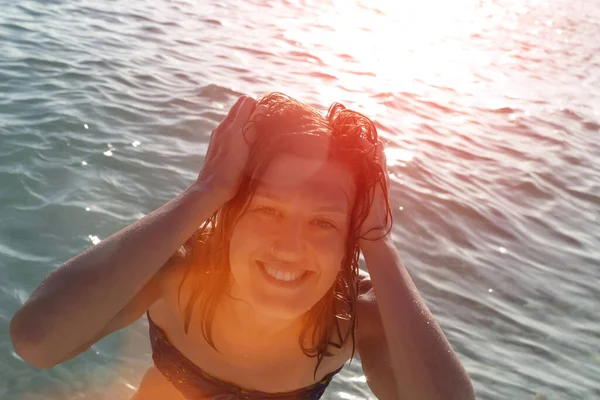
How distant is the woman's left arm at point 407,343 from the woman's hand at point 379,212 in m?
0.03

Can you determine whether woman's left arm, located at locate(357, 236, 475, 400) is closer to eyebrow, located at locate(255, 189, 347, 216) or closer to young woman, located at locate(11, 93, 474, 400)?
young woman, located at locate(11, 93, 474, 400)

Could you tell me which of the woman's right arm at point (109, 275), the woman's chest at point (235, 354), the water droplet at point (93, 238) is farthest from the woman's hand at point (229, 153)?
the water droplet at point (93, 238)

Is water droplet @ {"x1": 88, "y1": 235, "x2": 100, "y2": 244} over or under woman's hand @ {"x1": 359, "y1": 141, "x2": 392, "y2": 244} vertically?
under

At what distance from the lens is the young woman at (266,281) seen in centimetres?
252

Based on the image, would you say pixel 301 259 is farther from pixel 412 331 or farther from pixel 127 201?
pixel 127 201

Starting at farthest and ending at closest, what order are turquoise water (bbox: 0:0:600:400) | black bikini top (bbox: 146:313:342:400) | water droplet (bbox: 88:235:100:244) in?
1. water droplet (bbox: 88:235:100:244)
2. turquoise water (bbox: 0:0:600:400)
3. black bikini top (bbox: 146:313:342:400)

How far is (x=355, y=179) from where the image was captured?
9.00 feet

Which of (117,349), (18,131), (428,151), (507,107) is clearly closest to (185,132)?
(18,131)

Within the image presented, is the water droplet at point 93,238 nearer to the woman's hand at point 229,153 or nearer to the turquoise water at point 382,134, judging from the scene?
the turquoise water at point 382,134

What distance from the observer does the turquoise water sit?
4898 millimetres

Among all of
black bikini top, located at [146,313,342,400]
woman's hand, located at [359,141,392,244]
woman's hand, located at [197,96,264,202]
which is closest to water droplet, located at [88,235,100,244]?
black bikini top, located at [146,313,342,400]

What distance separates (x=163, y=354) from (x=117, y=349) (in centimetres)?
139

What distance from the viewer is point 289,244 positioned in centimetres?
256

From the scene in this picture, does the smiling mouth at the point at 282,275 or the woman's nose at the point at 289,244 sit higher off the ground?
the woman's nose at the point at 289,244
